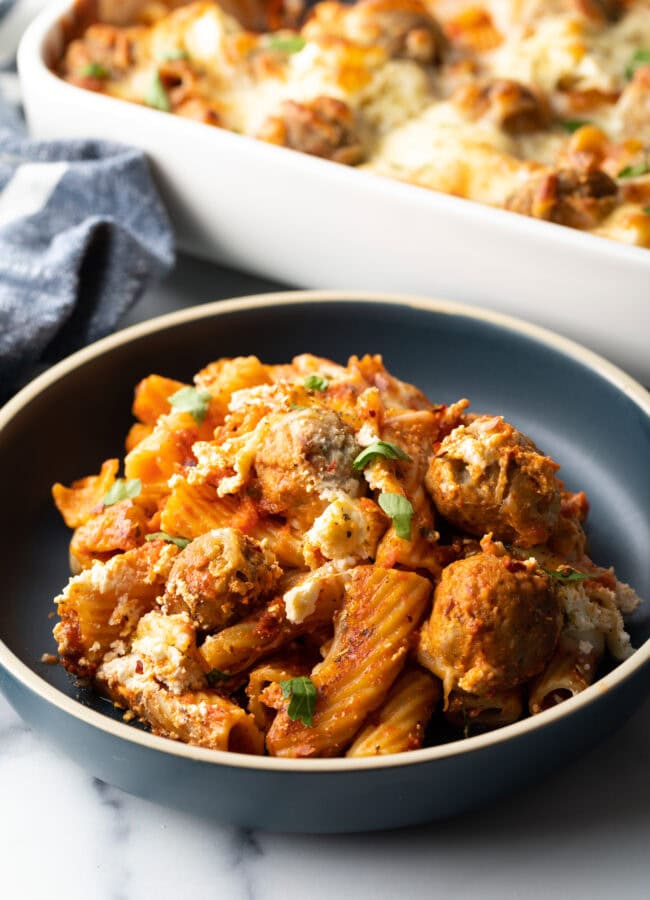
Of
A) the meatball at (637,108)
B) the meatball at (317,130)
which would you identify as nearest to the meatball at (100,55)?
the meatball at (317,130)

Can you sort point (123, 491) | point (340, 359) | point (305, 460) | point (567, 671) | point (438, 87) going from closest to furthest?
1. point (567, 671)
2. point (305, 460)
3. point (123, 491)
4. point (340, 359)
5. point (438, 87)

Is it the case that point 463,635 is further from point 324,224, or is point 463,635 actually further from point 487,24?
point 487,24

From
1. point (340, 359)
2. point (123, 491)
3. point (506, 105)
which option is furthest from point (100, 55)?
point (123, 491)

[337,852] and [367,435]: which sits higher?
[367,435]

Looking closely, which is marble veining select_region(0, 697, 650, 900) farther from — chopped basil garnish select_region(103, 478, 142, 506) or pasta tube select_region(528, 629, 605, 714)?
chopped basil garnish select_region(103, 478, 142, 506)

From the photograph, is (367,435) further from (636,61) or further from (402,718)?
(636,61)

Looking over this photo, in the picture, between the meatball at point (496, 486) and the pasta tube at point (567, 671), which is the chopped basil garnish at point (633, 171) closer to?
the meatball at point (496, 486)
